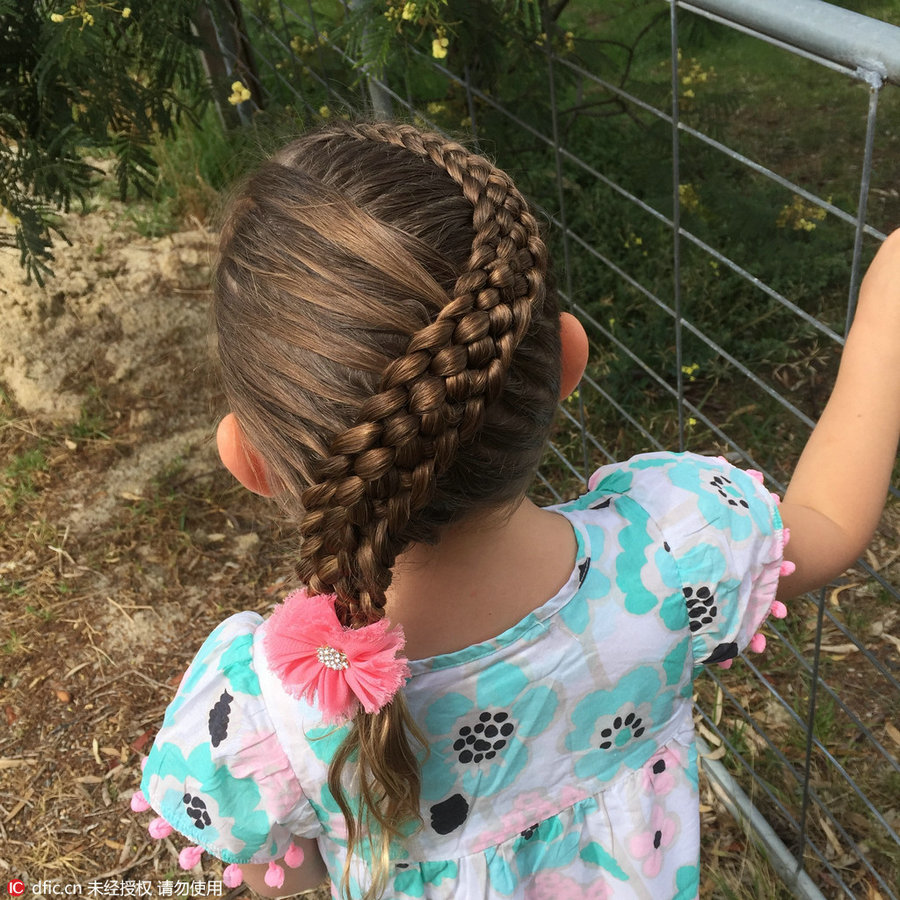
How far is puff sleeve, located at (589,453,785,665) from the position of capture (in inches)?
43.4

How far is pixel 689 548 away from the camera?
1.10 meters

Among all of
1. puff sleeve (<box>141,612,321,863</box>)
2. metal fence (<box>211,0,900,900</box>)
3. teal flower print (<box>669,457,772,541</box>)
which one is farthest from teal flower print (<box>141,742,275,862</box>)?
metal fence (<box>211,0,900,900</box>)

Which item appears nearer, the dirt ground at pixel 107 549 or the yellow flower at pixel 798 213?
the dirt ground at pixel 107 549

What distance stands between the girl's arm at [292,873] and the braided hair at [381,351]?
9.1 inches

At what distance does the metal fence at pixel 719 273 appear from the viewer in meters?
1.95

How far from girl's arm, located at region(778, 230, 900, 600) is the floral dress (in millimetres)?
50

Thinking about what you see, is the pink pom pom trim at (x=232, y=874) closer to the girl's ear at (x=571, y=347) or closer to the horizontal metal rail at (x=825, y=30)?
the girl's ear at (x=571, y=347)

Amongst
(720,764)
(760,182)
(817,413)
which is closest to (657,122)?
(760,182)

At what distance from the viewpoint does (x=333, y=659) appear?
907mm

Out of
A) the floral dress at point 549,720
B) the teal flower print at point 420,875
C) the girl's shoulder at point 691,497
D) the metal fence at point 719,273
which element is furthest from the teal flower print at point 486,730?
the metal fence at point 719,273

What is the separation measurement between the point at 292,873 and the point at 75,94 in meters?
1.77

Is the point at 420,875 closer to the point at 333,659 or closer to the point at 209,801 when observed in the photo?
the point at 209,801

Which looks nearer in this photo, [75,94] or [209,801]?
[209,801]

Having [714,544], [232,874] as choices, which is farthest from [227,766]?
[714,544]
